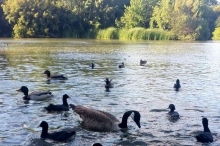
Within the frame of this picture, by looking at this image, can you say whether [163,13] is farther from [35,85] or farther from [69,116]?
[69,116]

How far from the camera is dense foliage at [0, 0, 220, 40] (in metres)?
80.6

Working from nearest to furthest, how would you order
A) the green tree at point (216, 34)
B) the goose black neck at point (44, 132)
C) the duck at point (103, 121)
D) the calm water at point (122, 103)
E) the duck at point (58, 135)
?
the duck at point (58, 135) < the goose black neck at point (44, 132) < the calm water at point (122, 103) < the duck at point (103, 121) < the green tree at point (216, 34)

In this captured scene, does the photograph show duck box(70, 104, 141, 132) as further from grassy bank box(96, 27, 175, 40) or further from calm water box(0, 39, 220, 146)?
grassy bank box(96, 27, 175, 40)

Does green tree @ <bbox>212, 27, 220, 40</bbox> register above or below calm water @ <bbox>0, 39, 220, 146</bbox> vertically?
above

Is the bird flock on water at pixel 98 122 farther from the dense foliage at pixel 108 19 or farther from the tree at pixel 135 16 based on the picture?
the tree at pixel 135 16

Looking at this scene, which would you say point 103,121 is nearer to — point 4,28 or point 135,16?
point 135,16

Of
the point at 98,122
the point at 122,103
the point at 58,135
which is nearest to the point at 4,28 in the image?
the point at 122,103

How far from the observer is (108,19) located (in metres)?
89.1

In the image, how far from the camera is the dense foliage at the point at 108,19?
8056 cm

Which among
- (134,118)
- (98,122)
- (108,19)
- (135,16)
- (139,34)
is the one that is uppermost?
(135,16)

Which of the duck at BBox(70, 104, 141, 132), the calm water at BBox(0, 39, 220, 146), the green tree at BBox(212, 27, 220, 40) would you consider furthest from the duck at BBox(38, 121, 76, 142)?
the green tree at BBox(212, 27, 220, 40)

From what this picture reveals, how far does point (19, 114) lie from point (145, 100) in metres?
4.91

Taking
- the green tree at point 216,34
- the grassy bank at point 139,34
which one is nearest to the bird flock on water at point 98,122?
the grassy bank at point 139,34

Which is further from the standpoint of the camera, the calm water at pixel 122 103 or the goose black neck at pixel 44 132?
the calm water at pixel 122 103
